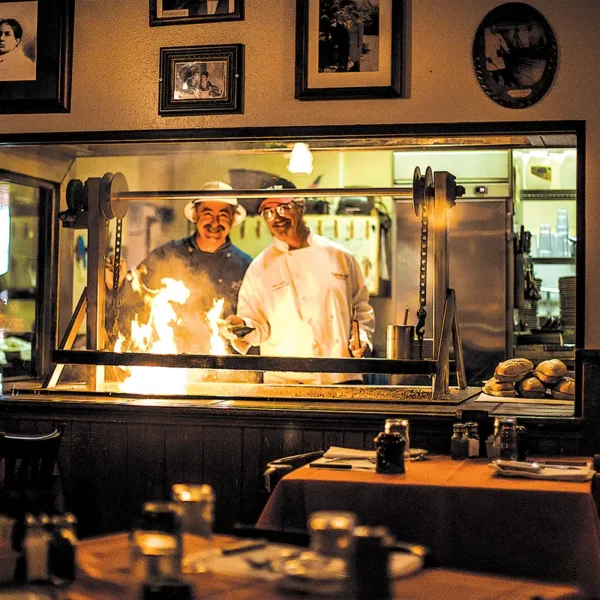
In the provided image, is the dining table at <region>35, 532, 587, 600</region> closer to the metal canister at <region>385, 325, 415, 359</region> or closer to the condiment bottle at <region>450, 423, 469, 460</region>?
the condiment bottle at <region>450, 423, 469, 460</region>

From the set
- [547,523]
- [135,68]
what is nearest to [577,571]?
[547,523]

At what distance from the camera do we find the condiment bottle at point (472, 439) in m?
3.82

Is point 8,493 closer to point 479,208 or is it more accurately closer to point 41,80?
point 41,80

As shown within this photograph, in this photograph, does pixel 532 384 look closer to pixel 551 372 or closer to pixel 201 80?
pixel 551 372

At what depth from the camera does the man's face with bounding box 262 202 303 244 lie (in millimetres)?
6672

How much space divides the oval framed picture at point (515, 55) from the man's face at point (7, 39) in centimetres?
214

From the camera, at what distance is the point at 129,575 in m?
2.06

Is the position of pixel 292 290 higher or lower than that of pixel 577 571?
higher

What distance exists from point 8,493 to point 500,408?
78.8 inches

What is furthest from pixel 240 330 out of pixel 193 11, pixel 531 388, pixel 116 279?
pixel 193 11

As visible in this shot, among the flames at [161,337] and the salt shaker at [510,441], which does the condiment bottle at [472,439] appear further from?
the flames at [161,337]

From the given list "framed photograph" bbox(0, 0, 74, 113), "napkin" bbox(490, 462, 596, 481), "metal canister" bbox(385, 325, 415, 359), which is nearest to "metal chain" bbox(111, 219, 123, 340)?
"framed photograph" bbox(0, 0, 74, 113)

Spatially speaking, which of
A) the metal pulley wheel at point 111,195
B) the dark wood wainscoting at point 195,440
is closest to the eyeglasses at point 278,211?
the metal pulley wheel at point 111,195

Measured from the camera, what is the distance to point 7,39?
4.81 m
